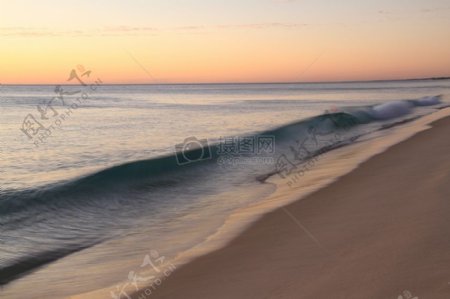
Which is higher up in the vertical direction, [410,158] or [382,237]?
[410,158]

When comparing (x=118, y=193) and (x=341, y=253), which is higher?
(x=118, y=193)

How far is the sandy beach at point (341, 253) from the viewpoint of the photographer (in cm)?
443

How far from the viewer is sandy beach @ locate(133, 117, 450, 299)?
4426 millimetres

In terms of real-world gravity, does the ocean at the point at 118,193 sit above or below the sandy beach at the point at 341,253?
above

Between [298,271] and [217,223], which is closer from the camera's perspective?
[298,271]

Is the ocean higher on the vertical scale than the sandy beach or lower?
higher

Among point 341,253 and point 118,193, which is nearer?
point 341,253

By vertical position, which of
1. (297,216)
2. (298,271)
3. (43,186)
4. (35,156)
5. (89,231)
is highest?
(35,156)

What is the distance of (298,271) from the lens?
16.5 ft

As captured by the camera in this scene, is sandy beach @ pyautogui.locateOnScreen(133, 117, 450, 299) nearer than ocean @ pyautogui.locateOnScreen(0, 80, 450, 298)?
Yes

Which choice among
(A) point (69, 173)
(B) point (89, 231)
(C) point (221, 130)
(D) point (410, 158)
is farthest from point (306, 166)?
(C) point (221, 130)

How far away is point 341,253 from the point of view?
5.39 metres

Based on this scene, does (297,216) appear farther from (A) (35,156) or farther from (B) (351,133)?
(B) (351,133)

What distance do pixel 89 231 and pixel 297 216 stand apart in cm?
318
